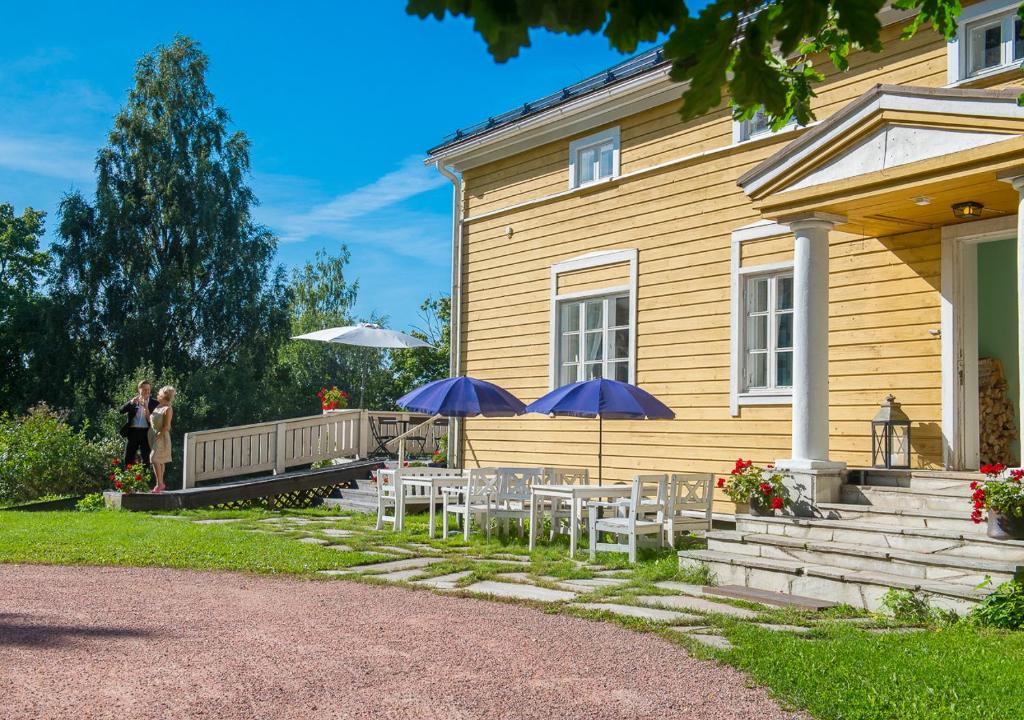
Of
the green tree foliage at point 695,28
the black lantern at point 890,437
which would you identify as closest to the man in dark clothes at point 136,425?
the black lantern at point 890,437

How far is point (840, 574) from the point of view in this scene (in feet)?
23.9

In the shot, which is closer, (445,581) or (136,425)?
(445,581)

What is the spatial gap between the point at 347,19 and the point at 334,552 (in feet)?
58.2

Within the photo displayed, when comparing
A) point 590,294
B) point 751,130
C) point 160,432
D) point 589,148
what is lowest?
point 160,432

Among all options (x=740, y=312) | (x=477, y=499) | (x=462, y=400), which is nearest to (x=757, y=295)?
(x=740, y=312)

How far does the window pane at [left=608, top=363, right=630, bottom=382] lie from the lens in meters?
12.8

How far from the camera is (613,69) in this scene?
12.9m

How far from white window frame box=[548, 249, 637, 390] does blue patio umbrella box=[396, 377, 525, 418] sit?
1595 mm

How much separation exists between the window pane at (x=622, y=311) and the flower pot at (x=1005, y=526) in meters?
6.14

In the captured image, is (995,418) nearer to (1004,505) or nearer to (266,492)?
(1004,505)

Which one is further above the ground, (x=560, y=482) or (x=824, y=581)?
(x=560, y=482)

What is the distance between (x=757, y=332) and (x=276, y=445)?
979cm

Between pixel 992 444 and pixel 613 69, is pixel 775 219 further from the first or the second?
pixel 613 69

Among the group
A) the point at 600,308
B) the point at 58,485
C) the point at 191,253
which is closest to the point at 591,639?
the point at 600,308
